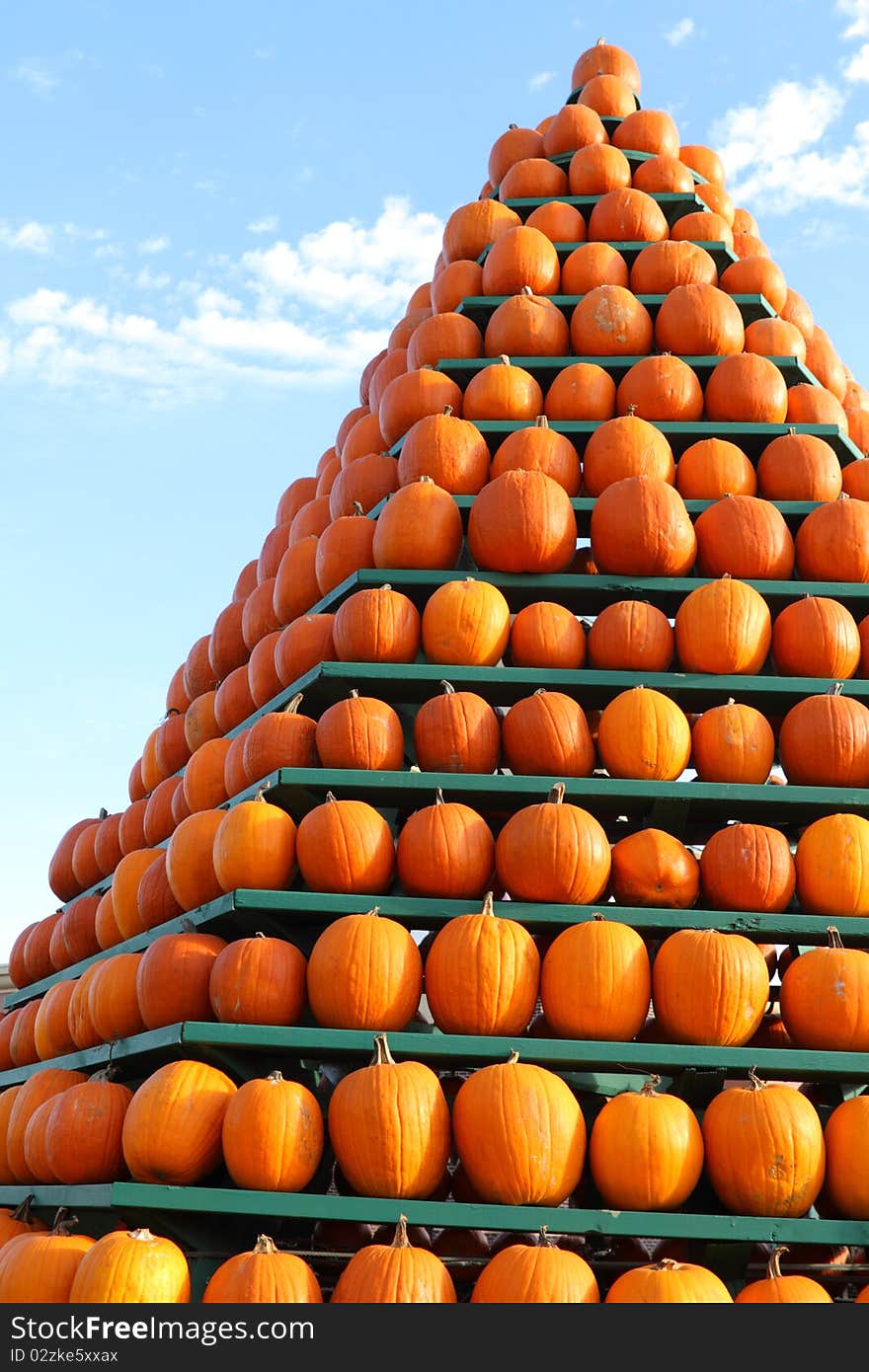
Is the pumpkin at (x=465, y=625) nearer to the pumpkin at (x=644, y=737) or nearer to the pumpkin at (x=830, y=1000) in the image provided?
the pumpkin at (x=644, y=737)

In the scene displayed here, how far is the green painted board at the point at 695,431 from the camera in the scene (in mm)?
5688

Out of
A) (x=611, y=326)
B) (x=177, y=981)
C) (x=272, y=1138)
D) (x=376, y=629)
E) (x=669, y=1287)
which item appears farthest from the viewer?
(x=611, y=326)

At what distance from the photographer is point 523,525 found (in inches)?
200

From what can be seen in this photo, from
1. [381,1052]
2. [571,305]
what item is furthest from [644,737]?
[571,305]

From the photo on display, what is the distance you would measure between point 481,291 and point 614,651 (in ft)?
8.13

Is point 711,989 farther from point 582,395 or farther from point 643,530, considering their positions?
point 582,395

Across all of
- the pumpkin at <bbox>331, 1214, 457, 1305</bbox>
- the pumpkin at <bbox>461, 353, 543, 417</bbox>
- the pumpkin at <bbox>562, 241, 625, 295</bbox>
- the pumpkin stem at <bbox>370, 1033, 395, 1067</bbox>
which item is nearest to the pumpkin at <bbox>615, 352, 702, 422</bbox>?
the pumpkin at <bbox>461, 353, 543, 417</bbox>

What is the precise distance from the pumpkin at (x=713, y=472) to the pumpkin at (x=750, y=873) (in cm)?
161

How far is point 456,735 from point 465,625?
1.48 ft

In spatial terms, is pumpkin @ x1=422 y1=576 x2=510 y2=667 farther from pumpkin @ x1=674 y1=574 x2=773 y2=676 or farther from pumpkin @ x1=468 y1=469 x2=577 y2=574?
pumpkin @ x1=674 y1=574 x2=773 y2=676

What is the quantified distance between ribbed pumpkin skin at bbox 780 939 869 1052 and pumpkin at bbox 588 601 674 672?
4.03ft

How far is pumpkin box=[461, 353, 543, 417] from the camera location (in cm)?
577

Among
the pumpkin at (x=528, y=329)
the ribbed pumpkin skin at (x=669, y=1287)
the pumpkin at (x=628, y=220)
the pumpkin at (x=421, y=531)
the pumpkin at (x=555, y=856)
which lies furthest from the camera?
the pumpkin at (x=628, y=220)

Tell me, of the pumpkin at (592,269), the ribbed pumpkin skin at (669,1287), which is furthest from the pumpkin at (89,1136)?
the pumpkin at (592,269)
